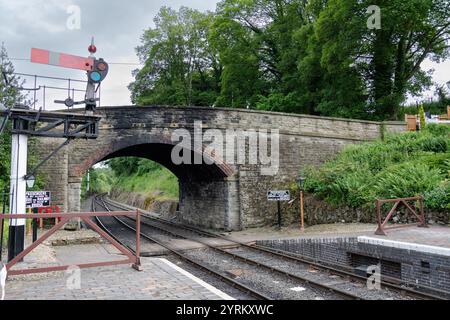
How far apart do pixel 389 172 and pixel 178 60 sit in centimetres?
2651

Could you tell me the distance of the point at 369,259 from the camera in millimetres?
9195

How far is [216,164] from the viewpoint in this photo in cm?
1611

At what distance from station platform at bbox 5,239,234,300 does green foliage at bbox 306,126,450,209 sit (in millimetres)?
9027

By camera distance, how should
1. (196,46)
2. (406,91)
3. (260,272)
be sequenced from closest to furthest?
1. (260,272)
2. (406,91)
3. (196,46)

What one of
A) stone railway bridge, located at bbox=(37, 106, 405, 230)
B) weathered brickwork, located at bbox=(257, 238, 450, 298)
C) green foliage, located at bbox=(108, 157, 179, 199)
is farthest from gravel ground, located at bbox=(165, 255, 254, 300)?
green foliage, located at bbox=(108, 157, 179, 199)

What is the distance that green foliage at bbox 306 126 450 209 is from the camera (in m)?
12.7

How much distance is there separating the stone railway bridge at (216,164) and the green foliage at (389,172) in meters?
1.22

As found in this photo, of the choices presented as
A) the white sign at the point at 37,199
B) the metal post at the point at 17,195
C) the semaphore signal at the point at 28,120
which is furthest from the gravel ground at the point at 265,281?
the semaphore signal at the point at 28,120

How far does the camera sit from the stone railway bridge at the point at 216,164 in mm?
14281

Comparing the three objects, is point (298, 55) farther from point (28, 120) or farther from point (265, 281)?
point (28, 120)

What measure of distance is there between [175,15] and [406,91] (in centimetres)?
2327

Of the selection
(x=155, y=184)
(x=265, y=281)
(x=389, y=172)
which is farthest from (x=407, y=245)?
(x=155, y=184)
